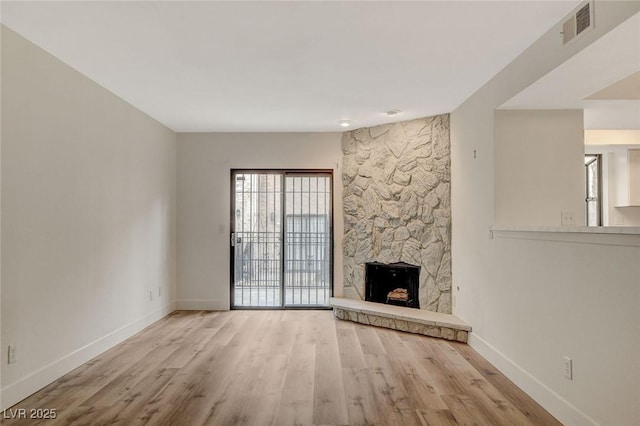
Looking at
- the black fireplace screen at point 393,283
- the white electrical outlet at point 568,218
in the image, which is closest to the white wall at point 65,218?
the black fireplace screen at point 393,283

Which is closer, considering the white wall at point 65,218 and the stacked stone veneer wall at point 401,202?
the white wall at point 65,218

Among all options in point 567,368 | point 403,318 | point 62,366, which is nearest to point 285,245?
point 403,318

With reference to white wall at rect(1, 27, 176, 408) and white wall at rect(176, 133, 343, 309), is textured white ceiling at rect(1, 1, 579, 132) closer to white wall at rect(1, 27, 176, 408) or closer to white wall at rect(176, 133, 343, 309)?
white wall at rect(1, 27, 176, 408)

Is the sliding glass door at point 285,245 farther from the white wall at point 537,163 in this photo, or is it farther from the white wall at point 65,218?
the white wall at point 537,163

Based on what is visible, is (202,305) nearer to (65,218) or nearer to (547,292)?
(65,218)

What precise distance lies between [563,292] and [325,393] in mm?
1690

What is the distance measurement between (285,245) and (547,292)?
364cm

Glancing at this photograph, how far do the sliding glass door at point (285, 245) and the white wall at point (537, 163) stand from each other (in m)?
2.68

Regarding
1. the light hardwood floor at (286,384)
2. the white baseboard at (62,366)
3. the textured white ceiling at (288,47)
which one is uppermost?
the textured white ceiling at (288,47)

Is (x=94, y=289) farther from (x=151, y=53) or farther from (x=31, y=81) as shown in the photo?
(x=151, y=53)

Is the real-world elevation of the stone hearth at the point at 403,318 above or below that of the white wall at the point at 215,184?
below

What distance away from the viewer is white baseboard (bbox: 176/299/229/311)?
5.56 metres

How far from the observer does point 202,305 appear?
5.58m

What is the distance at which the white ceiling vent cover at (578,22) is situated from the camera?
217 cm
